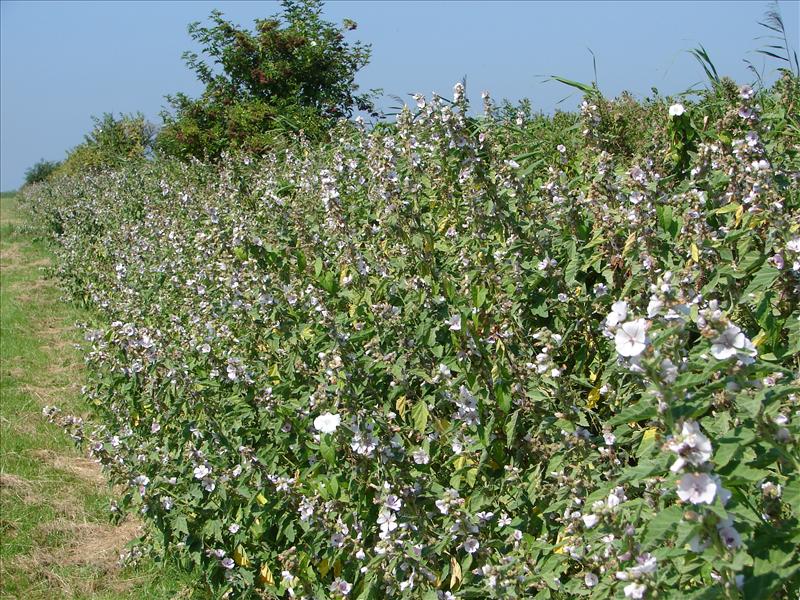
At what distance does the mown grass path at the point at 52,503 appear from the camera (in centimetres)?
420

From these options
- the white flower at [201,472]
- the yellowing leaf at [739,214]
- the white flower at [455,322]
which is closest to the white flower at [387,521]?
the white flower at [455,322]

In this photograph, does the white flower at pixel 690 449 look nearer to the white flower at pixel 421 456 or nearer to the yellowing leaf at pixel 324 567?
the white flower at pixel 421 456

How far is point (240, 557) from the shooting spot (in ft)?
11.7

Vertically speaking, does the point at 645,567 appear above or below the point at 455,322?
below

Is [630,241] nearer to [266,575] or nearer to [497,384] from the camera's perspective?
[497,384]

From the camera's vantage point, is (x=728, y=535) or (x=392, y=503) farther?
(x=392, y=503)

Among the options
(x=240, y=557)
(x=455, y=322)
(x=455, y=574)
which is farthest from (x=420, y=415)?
(x=240, y=557)

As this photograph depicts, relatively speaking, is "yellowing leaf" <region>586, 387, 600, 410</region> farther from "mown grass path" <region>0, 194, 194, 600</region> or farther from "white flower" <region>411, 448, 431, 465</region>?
"mown grass path" <region>0, 194, 194, 600</region>

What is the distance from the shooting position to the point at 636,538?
6.54 ft

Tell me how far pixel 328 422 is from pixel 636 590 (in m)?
1.21

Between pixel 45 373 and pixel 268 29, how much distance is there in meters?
6.61

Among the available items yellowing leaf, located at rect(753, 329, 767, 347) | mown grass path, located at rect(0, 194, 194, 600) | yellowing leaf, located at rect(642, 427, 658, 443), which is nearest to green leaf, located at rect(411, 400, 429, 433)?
yellowing leaf, located at rect(642, 427, 658, 443)

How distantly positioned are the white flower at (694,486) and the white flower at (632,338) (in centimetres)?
26

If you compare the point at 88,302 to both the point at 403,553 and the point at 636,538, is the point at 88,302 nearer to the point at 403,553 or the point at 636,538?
the point at 403,553
